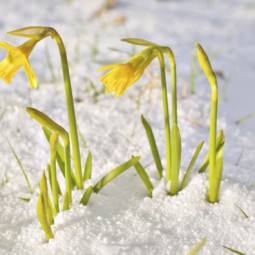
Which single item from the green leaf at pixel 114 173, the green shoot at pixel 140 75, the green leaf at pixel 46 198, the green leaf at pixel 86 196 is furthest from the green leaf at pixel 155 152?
the green leaf at pixel 46 198

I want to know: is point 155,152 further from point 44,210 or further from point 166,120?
point 44,210

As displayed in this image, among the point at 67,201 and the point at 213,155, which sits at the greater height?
the point at 213,155

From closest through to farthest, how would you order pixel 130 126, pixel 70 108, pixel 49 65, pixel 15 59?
pixel 15 59 → pixel 70 108 → pixel 130 126 → pixel 49 65

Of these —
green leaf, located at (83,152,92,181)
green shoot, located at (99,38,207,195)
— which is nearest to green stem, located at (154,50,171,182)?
green shoot, located at (99,38,207,195)

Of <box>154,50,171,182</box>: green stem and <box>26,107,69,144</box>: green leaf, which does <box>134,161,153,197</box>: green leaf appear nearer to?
<box>154,50,171,182</box>: green stem

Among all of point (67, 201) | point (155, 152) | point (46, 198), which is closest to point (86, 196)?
point (67, 201)

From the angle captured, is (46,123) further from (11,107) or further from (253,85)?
(253,85)
